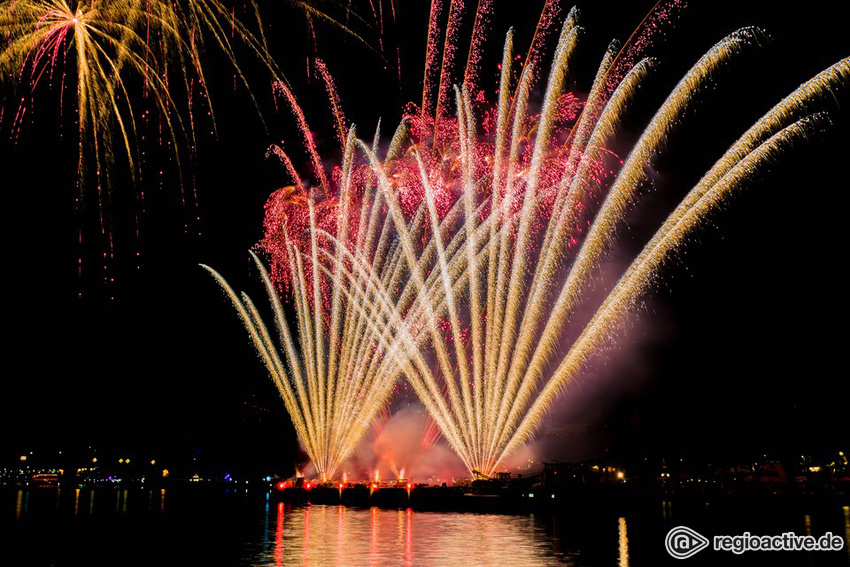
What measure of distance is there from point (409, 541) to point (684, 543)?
8.38 metres

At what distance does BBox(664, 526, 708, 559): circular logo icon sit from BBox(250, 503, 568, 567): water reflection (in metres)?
1.34

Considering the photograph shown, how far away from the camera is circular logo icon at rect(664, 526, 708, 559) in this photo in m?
21.0

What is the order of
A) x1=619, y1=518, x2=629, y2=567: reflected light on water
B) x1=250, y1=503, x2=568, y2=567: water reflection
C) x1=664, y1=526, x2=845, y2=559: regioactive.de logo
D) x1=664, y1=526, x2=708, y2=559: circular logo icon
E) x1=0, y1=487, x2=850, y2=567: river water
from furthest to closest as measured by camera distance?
x1=664, y1=526, x2=845, y2=559: regioactive.de logo, x1=664, y1=526, x2=708, y2=559: circular logo icon, x1=0, y1=487, x2=850, y2=567: river water, x1=250, y1=503, x2=568, y2=567: water reflection, x1=619, y1=518, x2=629, y2=567: reflected light on water

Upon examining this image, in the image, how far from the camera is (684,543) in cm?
2305

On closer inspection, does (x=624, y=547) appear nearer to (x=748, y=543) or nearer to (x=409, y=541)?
(x=748, y=543)

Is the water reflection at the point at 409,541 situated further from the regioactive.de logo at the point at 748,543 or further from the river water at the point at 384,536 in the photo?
the regioactive.de logo at the point at 748,543

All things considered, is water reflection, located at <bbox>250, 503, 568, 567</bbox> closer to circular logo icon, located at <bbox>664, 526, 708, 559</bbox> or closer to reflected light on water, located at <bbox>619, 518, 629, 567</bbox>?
reflected light on water, located at <bbox>619, 518, 629, 567</bbox>

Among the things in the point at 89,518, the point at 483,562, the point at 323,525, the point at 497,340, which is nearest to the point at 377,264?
the point at 497,340

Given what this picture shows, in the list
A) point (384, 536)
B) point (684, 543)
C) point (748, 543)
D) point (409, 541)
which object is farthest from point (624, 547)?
point (384, 536)

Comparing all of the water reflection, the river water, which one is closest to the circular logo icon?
the river water

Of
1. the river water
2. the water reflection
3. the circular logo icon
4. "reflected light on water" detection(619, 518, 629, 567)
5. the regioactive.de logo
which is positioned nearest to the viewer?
"reflected light on water" detection(619, 518, 629, 567)

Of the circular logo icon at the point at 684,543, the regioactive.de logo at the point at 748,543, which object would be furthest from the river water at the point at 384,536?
the regioactive.de logo at the point at 748,543

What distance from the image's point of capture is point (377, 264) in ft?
108

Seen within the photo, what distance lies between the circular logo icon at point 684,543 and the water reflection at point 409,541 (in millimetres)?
1338
